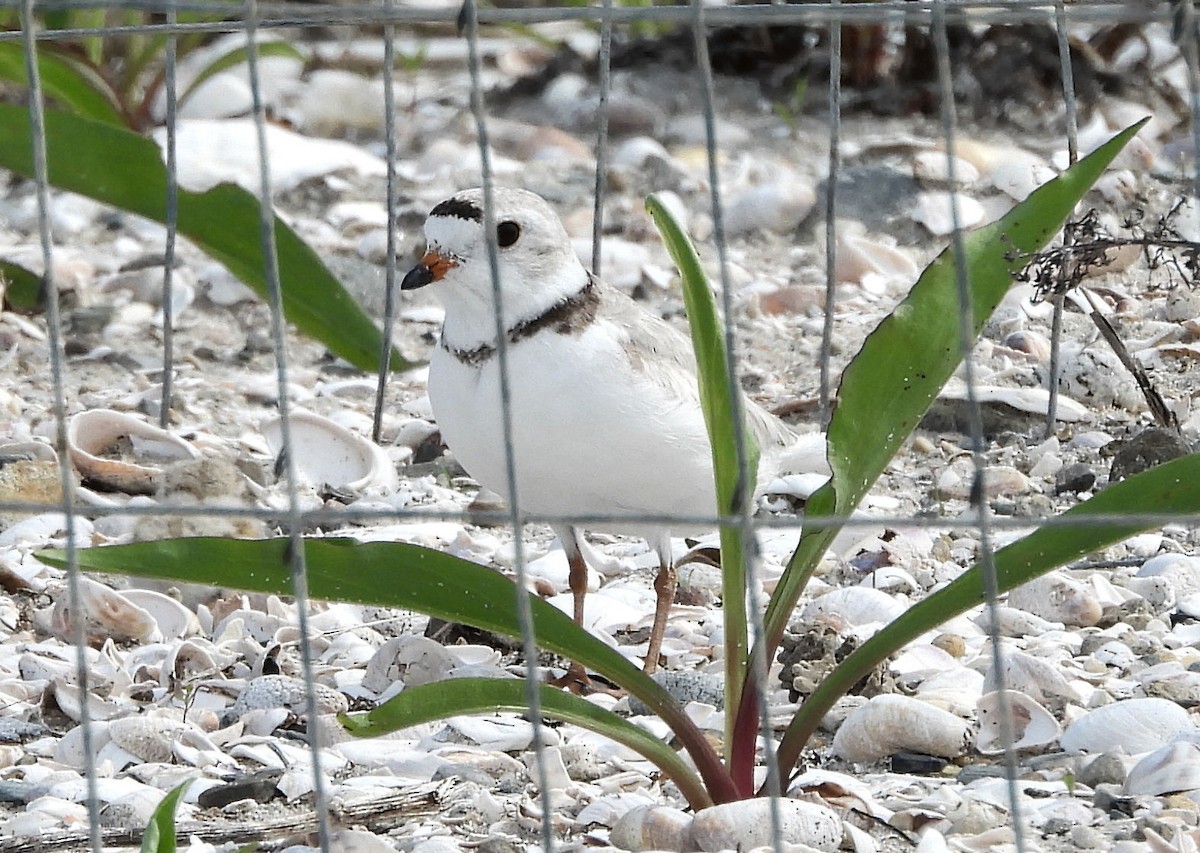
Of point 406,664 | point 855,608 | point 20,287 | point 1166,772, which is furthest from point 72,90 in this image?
point 1166,772

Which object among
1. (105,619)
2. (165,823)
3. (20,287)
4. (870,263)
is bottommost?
(165,823)

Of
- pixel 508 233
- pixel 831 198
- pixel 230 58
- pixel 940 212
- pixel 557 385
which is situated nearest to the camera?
pixel 557 385

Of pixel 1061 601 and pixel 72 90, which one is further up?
pixel 72 90

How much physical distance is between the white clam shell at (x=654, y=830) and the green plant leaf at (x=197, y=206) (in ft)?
6.38

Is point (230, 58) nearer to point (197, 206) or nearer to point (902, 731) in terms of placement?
point (197, 206)

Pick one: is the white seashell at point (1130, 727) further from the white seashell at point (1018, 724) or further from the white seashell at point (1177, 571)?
the white seashell at point (1177, 571)

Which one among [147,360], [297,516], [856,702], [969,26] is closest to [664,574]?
[856,702]

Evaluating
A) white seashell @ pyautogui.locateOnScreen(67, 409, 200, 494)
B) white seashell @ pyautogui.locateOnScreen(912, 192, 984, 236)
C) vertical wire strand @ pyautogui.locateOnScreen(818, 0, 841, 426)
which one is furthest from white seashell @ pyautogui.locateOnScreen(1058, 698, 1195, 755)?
white seashell @ pyautogui.locateOnScreen(912, 192, 984, 236)

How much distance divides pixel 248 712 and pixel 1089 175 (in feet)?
4.67

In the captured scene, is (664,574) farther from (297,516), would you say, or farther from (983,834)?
(297,516)

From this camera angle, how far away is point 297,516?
1.70 m

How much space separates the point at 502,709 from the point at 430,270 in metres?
0.94

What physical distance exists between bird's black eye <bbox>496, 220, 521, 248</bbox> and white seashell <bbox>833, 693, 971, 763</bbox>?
0.96 metres

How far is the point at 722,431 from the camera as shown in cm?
217
